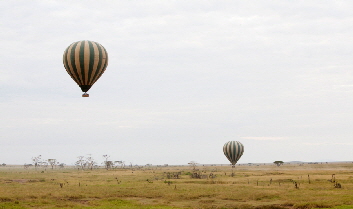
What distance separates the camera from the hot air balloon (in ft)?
134

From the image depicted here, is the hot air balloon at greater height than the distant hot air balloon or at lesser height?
greater

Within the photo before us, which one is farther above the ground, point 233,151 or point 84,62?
point 84,62

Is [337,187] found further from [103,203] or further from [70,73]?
[70,73]

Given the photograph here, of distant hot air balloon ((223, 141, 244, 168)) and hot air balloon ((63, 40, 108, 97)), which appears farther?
distant hot air balloon ((223, 141, 244, 168))

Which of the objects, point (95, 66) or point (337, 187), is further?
point (337, 187)

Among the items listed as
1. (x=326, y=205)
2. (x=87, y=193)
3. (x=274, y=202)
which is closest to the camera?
(x=326, y=205)

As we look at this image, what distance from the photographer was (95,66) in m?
41.2

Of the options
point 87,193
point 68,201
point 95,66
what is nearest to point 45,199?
point 68,201

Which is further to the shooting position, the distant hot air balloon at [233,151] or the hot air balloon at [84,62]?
the distant hot air balloon at [233,151]

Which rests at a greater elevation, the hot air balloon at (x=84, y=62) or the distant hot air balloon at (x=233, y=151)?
the hot air balloon at (x=84, y=62)

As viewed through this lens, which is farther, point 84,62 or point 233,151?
point 233,151

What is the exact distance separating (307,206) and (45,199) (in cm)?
2795

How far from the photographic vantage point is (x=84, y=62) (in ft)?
133

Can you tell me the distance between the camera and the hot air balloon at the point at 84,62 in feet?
134
